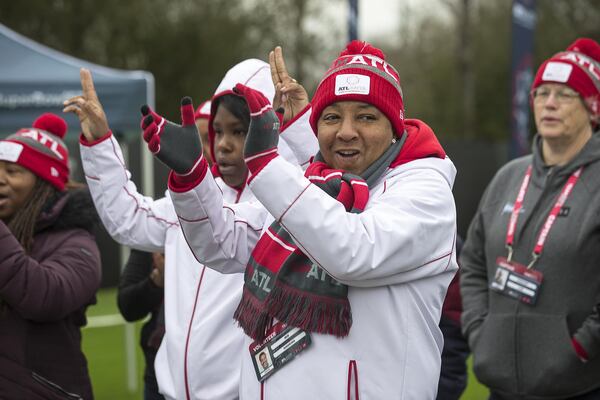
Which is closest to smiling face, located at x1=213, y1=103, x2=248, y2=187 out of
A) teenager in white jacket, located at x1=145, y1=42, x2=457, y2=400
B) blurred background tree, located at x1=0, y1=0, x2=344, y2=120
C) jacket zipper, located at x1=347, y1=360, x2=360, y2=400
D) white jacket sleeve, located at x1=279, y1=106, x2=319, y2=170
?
white jacket sleeve, located at x1=279, y1=106, x2=319, y2=170

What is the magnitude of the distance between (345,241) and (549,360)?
1682 millimetres

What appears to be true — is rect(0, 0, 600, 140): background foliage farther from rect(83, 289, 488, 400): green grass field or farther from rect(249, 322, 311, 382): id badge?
rect(249, 322, 311, 382): id badge

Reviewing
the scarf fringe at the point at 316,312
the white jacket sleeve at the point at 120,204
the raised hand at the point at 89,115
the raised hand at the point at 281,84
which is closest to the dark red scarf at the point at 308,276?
the scarf fringe at the point at 316,312

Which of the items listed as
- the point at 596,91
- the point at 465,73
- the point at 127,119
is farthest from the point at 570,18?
the point at 596,91

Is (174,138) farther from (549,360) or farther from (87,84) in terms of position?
(549,360)

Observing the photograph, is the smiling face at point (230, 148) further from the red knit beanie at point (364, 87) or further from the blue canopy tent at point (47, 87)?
the blue canopy tent at point (47, 87)

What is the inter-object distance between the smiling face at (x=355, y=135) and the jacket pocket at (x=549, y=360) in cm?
141

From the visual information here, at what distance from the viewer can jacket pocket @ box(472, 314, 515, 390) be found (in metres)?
3.44

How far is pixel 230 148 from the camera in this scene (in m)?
3.03

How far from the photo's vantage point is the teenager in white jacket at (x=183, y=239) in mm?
2834

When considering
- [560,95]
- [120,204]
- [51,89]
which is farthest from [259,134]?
[51,89]

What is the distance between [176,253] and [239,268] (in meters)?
0.48

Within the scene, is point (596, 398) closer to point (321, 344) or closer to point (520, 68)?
point (321, 344)

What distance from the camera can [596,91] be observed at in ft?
11.8
